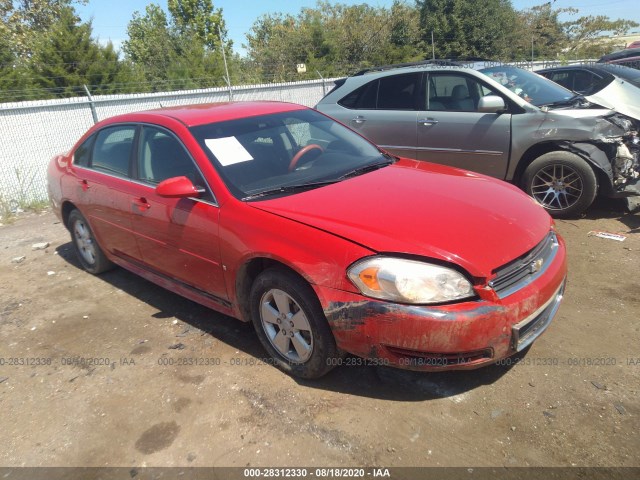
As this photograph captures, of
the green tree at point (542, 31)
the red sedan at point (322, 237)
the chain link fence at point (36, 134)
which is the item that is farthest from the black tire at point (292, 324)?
the green tree at point (542, 31)

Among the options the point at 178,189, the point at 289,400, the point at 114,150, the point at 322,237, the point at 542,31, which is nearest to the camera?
the point at 322,237

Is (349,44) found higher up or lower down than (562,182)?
higher up

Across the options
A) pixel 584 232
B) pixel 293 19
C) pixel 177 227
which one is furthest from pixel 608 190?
pixel 293 19

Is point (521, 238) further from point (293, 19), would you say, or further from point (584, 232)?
point (293, 19)

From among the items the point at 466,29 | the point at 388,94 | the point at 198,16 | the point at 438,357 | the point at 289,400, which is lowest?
the point at 289,400

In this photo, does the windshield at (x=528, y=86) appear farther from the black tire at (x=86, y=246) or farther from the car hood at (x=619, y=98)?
the black tire at (x=86, y=246)

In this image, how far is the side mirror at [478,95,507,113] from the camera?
548 cm

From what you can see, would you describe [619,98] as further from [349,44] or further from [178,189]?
[349,44]

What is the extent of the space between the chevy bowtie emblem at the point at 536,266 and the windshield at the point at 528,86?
150 inches

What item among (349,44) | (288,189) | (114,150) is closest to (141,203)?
(114,150)

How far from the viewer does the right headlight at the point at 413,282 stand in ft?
7.95

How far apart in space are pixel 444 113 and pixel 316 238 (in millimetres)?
4077

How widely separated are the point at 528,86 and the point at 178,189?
5.01 m

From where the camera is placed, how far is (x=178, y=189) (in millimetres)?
3154
